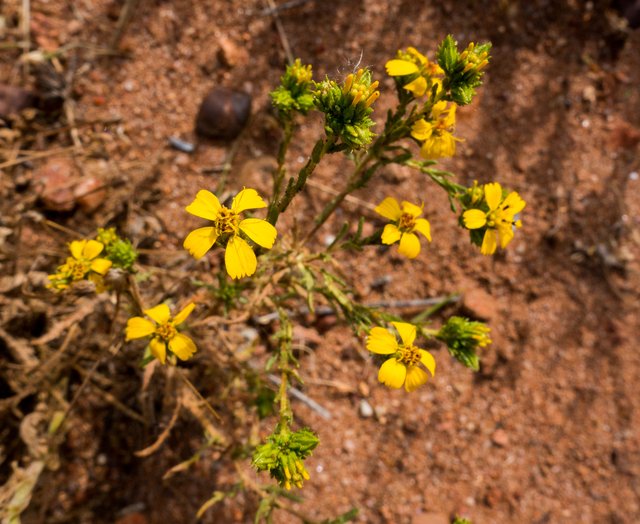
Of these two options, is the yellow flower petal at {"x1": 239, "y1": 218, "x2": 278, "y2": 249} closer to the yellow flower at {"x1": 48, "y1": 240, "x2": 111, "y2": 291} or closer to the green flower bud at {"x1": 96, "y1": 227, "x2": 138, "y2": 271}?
the green flower bud at {"x1": 96, "y1": 227, "x2": 138, "y2": 271}

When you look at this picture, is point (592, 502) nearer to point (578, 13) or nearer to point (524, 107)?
point (524, 107)

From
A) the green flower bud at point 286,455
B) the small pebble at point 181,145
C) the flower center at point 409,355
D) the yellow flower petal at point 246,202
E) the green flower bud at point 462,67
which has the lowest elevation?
the small pebble at point 181,145

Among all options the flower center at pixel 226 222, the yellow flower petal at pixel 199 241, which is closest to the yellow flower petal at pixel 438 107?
the flower center at pixel 226 222

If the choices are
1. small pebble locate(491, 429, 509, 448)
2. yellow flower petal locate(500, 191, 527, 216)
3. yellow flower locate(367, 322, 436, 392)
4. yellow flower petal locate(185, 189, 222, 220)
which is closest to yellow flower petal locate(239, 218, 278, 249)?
yellow flower petal locate(185, 189, 222, 220)

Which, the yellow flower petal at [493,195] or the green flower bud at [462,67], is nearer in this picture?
the green flower bud at [462,67]

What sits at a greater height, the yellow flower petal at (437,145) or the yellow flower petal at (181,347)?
the yellow flower petal at (437,145)

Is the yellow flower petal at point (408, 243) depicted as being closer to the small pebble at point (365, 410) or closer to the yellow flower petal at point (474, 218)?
the yellow flower petal at point (474, 218)

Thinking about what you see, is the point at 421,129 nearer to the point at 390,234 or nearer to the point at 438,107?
the point at 438,107
